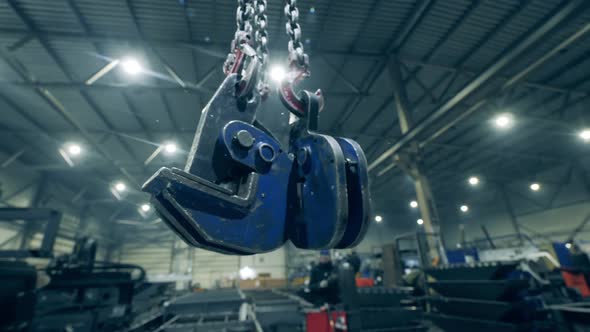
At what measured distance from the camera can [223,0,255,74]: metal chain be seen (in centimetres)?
144

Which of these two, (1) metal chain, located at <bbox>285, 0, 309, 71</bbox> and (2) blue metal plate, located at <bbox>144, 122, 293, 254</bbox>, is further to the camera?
(1) metal chain, located at <bbox>285, 0, 309, 71</bbox>

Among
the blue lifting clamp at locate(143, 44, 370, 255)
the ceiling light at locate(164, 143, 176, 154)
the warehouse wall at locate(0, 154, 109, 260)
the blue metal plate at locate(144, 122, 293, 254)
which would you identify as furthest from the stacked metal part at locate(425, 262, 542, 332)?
the warehouse wall at locate(0, 154, 109, 260)

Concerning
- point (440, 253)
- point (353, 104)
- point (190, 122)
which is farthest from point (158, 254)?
point (440, 253)

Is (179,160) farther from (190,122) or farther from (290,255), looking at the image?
(290,255)

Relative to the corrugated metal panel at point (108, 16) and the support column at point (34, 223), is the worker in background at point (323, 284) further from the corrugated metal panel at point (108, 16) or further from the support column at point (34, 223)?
the support column at point (34, 223)

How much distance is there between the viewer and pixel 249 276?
18.5 m

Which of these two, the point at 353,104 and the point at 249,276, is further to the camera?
the point at 249,276

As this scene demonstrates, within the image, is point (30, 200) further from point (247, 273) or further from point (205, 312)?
point (247, 273)

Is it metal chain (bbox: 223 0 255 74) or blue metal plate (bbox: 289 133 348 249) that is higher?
metal chain (bbox: 223 0 255 74)

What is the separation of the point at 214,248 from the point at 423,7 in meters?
6.31

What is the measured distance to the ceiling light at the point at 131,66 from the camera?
607 cm

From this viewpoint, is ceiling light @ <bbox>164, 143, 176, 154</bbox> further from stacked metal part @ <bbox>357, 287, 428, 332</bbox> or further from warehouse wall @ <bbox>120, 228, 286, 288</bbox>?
warehouse wall @ <bbox>120, 228, 286, 288</bbox>

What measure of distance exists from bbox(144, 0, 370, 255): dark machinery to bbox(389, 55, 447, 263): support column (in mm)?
5499

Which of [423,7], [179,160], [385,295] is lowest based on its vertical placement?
[385,295]
